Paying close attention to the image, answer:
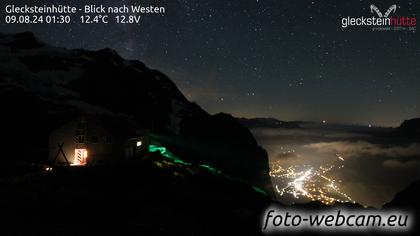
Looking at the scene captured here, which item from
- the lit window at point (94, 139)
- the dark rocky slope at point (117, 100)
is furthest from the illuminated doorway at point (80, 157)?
the dark rocky slope at point (117, 100)

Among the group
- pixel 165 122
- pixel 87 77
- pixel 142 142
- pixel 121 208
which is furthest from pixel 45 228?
pixel 87 77

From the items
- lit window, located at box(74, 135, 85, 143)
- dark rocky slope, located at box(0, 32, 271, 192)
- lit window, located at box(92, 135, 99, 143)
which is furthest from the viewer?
dark rocky slope, located at box(0, 32, 271, 192)

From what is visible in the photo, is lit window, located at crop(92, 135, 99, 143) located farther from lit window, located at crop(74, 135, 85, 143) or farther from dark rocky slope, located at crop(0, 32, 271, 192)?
dark rocky slope, located at crop(0, 32, 271, 192)

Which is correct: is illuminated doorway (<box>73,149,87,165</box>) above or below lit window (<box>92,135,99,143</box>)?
below

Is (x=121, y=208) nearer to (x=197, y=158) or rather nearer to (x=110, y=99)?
(x=197, y=158)

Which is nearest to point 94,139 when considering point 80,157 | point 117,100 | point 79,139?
point 79,139

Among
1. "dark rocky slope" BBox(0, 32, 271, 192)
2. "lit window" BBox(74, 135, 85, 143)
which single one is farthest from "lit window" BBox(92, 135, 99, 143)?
"dark rocky slope" BBox(0, 32, 271, 192)

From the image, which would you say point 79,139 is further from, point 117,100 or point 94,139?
point 117,100

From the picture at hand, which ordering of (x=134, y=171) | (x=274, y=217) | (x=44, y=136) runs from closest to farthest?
(x=274, y=217), (x=134, y=171), (x=44, y=136)

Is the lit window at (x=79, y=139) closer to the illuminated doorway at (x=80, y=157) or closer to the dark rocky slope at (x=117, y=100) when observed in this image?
the illuminated doorway at (x=80, y=157)

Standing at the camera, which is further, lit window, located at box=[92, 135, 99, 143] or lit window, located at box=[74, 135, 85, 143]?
lit window, located at box=[92, 135, 99, 143]

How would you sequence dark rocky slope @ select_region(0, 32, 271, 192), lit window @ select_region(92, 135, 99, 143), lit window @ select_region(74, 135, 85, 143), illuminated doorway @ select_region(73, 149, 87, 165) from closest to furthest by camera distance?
illuminated doorway @ select_region(73, 149, 87, 165) → lit window @ select_region(74, 135, 85, 143) → lit window @ select_region(92, 135, 99, 143) → dark rocky slope @ select_region(0, 32, 271, 192)
